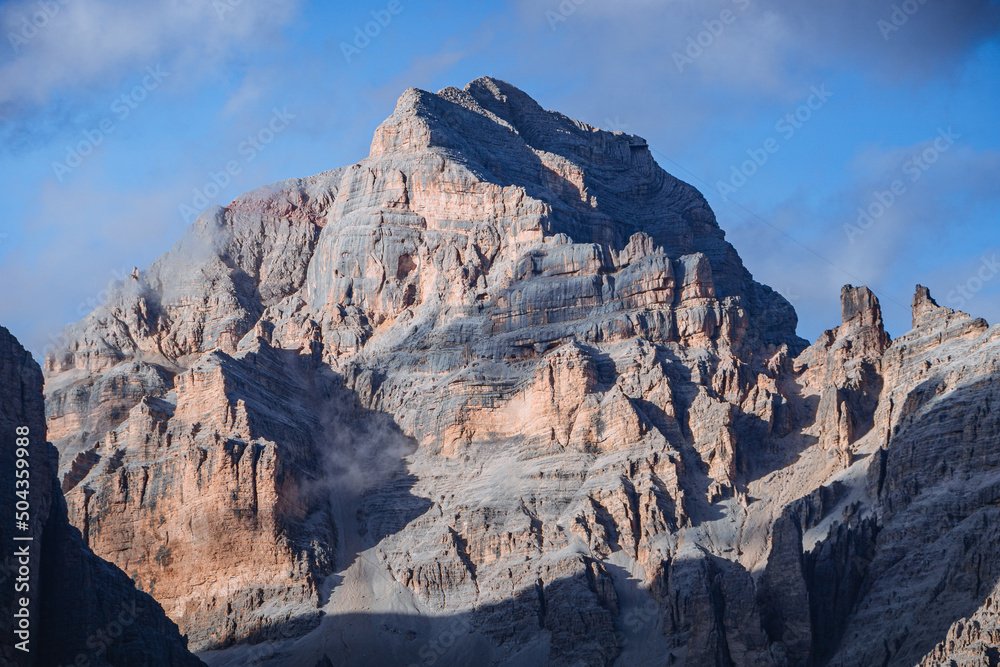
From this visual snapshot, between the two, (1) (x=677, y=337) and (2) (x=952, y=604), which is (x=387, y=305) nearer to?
(1) (x=677, y=337)

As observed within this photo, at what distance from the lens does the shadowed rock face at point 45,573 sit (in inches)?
3725

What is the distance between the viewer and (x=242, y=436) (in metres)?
164

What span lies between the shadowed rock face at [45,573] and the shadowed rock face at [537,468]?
41.2 metres

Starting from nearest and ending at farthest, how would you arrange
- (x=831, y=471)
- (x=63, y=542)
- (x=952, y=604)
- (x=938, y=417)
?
1. (x=63, y=542)
2. (x=952, y=604)
3. (x=938, y=417)
4. (x=831, y=471)

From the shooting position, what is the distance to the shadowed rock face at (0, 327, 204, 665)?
310 feet

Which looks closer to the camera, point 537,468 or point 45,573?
point 45,573

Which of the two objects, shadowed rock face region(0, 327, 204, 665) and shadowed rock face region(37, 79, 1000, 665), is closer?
shadowed rock face region(0, 327, 204, 665)

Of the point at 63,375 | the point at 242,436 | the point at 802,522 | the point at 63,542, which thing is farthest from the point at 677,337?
the point at 63,542

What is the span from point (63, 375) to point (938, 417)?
103 meters

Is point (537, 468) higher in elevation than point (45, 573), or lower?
higher

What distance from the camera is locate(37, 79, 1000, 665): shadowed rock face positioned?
141875mm

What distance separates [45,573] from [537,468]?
69.9 metres

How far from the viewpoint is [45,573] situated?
103 m

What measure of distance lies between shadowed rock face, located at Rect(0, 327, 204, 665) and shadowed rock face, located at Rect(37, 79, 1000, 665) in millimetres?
41233
